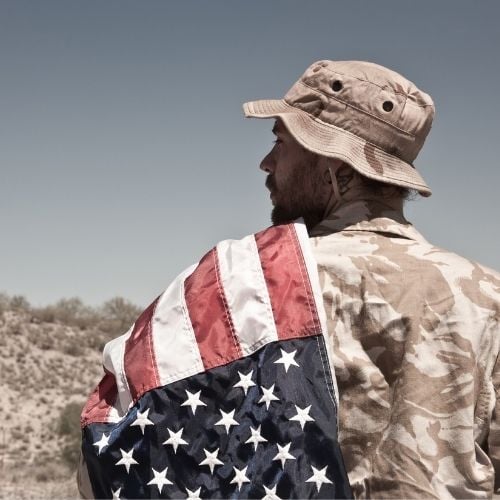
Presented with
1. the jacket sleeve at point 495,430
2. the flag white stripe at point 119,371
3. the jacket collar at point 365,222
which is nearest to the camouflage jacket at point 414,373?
the jacket sleeve at point 495,430

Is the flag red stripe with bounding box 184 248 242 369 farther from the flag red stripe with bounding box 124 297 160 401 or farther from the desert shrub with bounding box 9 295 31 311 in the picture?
the desert shrub with bounding box 9 295 31 311

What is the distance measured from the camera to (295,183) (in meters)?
3.35

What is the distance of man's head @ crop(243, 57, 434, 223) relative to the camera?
324 cm

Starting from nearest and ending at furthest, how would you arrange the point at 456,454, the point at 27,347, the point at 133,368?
1. the point at 456,454
2. the point at 133,368
3. the point at 27,347

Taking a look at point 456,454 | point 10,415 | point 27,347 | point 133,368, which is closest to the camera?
point 456,454

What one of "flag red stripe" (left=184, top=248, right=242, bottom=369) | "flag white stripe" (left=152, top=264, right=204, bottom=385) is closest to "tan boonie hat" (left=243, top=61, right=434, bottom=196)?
"flag red stripe" (left=184, top=248, right=242, bottom=369)

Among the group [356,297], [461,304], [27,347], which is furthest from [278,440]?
[27,347]

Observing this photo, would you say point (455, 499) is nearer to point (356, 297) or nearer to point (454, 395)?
point (454, 395)

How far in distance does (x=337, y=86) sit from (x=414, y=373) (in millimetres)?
1215

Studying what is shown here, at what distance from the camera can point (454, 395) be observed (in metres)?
2.84

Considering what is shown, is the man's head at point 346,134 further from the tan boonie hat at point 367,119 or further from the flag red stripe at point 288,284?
the flag red stripe at point 288,284

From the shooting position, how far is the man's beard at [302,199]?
332 cm

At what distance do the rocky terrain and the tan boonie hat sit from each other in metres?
11.9

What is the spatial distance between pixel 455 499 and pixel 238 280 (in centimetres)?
108
